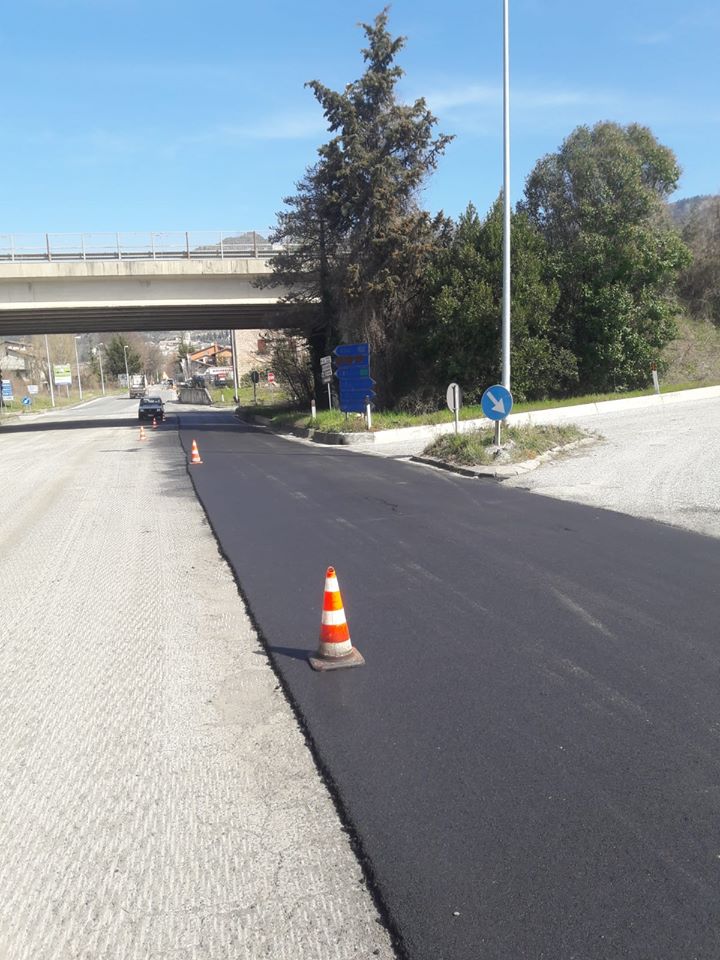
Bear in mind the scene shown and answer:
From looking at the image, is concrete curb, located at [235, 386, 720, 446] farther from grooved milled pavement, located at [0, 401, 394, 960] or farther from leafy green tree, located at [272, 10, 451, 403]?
grooved milled pavement, located at [0, 401, 394, 960]

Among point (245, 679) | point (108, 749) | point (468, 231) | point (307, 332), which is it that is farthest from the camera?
point (307, 332)

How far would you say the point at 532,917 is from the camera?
9.64 ft

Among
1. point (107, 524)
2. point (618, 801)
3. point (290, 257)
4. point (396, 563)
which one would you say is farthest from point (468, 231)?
point (618, 801)

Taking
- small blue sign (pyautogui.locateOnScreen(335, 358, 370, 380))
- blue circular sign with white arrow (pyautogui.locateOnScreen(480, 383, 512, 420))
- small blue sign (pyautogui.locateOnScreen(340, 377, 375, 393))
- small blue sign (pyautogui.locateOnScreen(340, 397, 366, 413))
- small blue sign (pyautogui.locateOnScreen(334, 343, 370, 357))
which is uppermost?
small blue sign (pyautogui.locateOnScreen(334, 343, 370, 357))

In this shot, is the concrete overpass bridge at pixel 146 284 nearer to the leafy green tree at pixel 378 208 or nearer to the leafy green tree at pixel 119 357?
the leafy green tree at pixel 378 208

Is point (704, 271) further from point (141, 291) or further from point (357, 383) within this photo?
point (141, 291)

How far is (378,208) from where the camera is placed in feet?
107

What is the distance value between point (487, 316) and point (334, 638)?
1095 inches

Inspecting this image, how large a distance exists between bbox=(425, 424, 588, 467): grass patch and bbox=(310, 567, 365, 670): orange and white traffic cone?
11.7m

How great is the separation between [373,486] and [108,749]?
10.9 meters

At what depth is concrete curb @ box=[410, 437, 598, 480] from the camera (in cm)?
1580

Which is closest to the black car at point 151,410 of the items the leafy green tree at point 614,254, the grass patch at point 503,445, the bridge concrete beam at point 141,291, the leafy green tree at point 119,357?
the bridge concrete beam at point 141,291

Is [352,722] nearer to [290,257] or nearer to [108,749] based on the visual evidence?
[108,749]

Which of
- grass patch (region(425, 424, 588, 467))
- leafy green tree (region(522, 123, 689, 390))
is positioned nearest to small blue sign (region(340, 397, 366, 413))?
grass patch (region(425, 424, 588, 467))
